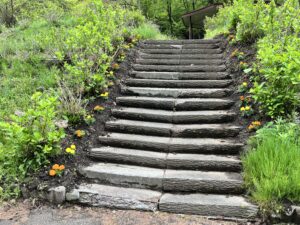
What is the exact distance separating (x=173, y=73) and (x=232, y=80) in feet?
4.30

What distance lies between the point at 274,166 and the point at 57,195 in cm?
256

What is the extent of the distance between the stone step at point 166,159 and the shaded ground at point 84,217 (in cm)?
83

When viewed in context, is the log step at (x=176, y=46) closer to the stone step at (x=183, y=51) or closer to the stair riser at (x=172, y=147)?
the stone step at (x=183, y=51)

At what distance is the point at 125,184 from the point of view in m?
3.64

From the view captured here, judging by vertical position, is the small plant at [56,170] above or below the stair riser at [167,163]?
above

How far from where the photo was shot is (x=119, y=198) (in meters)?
3.34

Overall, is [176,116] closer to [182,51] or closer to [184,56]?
[184,56]

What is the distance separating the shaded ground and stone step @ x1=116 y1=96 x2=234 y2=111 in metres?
2.33

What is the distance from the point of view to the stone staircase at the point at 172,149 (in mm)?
3340

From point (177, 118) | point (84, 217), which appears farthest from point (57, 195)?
point (177, 118)

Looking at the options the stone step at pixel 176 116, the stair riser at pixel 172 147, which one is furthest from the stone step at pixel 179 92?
the stair riser at pixel 172 147

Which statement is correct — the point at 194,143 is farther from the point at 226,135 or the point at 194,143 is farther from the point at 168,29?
the point at 168,29

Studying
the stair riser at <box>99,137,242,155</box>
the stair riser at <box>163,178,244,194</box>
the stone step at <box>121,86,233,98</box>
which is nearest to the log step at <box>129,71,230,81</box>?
the stone step at <box>121,86,233,98</box>

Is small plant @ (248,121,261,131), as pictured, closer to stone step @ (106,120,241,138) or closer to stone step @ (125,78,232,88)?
stone step @ (106,120,241,138)
